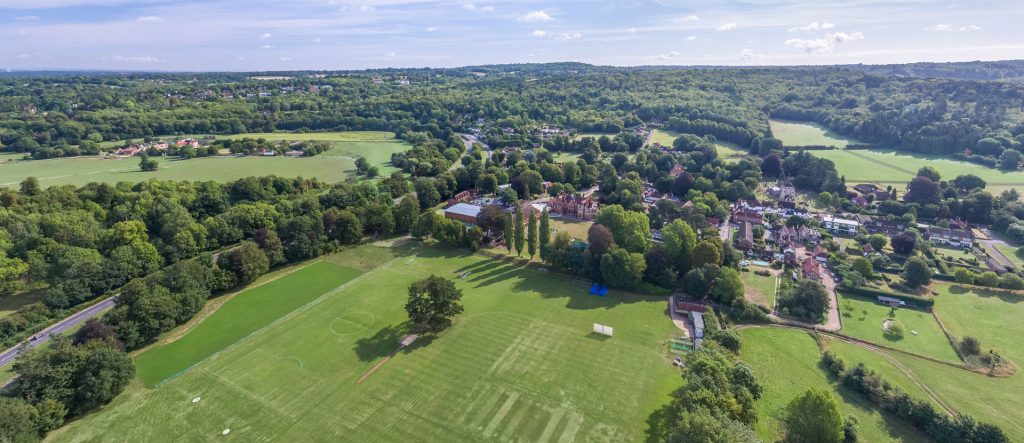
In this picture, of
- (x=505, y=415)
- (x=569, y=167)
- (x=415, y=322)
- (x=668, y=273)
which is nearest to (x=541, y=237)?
(x=668, y=273)

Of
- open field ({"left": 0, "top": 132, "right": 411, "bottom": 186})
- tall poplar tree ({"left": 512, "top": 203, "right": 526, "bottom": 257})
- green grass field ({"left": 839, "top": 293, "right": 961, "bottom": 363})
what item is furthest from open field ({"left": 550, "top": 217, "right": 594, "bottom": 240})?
open field ({"left": 0, "top": 132, "right": 411, "bottom": 186})

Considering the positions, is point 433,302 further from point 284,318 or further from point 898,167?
point 898,167

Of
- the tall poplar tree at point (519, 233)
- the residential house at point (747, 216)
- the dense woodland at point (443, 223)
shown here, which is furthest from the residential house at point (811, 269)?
the tall poplar tree at point (519, 233)

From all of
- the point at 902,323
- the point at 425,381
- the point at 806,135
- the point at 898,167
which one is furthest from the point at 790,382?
the point at 806,135

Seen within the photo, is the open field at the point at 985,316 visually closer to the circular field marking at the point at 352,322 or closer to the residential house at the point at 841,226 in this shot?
the residential house at the point at 841,226

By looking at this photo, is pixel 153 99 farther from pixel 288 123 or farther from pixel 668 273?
pixel 668 273
